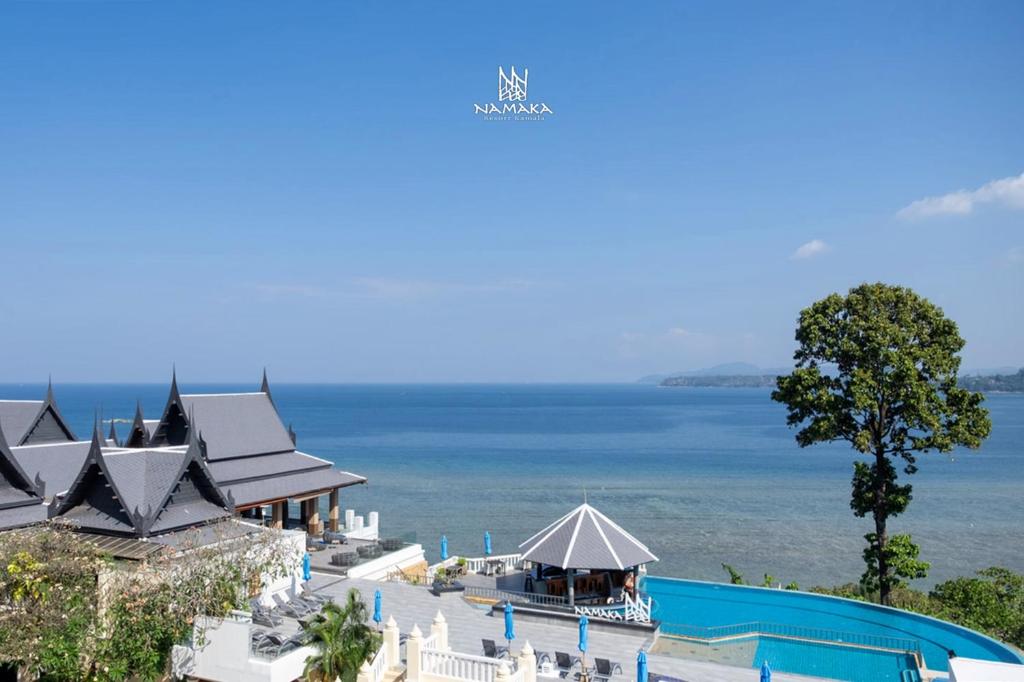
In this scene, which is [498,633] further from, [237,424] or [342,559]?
[237,424]

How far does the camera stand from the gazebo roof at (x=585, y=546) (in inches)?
847

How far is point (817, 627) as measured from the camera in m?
22.0

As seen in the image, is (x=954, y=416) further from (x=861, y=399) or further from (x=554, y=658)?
(x=554, y=658)

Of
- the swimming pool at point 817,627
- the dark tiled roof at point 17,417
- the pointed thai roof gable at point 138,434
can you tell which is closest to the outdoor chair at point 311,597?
the pointed thai roof gable at point 138,434

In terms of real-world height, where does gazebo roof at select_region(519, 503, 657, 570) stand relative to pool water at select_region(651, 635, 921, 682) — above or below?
above

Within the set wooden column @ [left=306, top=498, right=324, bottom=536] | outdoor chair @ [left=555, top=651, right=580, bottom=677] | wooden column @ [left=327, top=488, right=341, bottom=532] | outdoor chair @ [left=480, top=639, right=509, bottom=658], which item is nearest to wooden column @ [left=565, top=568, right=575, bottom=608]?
outdoor chair @ [left=480, top=639, right=509, bottom=658]

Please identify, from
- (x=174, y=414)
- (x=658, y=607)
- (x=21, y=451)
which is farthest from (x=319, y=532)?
(x=658, y=607)

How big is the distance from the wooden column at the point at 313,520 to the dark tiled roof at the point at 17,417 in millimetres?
10377

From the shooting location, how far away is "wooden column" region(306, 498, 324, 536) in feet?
98.2

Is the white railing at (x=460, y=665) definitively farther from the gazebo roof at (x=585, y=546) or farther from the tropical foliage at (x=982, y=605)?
the tropical foliage at (x=982, y=605)

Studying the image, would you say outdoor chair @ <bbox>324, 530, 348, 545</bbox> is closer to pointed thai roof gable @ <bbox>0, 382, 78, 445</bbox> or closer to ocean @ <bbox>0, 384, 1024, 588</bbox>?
ocean @ <bbox>0, 384, 1024, 588</bbox>

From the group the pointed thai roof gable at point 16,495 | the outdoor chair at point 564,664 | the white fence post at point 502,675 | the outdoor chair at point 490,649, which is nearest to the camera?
the white fence post at point 502,675

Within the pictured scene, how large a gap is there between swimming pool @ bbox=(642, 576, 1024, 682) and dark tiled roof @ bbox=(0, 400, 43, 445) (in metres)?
22.6

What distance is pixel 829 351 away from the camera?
25.4 metres
